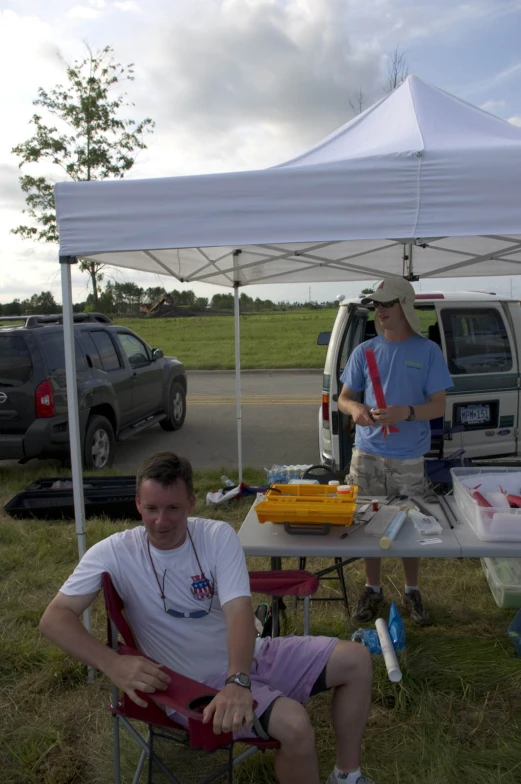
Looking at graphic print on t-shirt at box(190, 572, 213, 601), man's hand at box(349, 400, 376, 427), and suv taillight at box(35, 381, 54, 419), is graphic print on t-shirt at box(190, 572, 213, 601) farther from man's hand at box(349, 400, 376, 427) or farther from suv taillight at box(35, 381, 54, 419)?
suv taillight at box(35, 381, 54, 419)

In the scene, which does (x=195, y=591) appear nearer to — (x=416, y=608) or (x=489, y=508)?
(x=489, y=508)

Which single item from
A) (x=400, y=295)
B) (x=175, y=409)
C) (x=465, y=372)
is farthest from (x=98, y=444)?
(x=400, y=295)

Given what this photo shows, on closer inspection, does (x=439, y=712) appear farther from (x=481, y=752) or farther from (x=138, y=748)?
(x=138, y=748)

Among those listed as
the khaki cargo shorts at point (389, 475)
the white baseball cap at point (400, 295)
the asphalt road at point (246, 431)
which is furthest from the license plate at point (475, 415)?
the white baseball cap at point (400, 295)

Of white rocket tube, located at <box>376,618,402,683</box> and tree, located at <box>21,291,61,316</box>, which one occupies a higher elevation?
tree, located at <box>21,291,61,316</box>

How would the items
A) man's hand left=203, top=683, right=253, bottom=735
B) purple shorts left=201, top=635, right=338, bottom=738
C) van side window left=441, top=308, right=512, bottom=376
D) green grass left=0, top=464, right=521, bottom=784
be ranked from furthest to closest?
1. van side window left=441, top=308, right=512, bottom=376
2. green grass left=0, top=464, right=521, bottom=784
3. purple shorts left=201, top=635, right=338, bottom=738
4. man's hand left=203, top=683, right=253, bottom=735

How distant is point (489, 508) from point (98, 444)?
4723 millimetres

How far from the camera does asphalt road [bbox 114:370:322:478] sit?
714 centimetres

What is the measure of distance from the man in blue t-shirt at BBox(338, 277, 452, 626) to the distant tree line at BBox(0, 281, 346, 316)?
11.6m

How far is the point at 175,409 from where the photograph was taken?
8742 mm

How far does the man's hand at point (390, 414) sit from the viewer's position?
9.74ft

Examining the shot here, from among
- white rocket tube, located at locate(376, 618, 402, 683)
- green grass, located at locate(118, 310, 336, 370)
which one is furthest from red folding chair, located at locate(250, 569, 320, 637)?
green grass, located at locate(118, 310, 336, 370)

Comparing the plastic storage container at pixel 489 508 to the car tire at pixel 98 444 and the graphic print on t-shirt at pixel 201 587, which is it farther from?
the car tire at pixel 98 444

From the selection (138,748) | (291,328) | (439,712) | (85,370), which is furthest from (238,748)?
(291,328)
